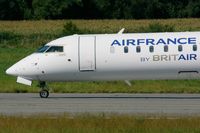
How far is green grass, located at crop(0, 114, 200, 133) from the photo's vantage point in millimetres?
16453

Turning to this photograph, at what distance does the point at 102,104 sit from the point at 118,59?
3886 millimetres

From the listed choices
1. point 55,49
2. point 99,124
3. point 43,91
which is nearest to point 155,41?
point 55,49

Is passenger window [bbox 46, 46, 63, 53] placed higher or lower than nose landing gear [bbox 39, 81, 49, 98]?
higher

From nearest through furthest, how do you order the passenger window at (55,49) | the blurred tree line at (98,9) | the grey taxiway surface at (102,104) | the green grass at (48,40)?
the grey taxiway surface at (102,104), the passenger window at (55,49), the green grass at (48,40), the blurred tree line at (98,9)

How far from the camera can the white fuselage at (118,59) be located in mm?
28172

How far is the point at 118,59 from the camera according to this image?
28562 mm

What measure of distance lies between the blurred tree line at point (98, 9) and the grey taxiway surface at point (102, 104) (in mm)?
67192

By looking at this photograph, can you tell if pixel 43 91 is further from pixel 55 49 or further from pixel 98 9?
pixel 98 9

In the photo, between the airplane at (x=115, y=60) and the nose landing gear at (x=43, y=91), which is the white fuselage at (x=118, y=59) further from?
the nose landing gear at (x=43, y=91)

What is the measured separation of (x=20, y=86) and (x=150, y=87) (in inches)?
223

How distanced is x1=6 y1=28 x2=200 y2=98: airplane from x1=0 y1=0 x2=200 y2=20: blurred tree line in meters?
67.1

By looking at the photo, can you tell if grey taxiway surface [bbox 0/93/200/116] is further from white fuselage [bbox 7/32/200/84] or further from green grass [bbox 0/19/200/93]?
green grass [bbox 0/19/200/93]

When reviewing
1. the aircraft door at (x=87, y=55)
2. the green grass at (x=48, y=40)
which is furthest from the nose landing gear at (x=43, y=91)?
the green grass at (x=48, y=40)

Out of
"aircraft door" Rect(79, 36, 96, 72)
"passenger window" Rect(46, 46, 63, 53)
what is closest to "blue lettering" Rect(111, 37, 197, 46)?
→ "aircraft door" Rect(79, 36, 96, 72)
